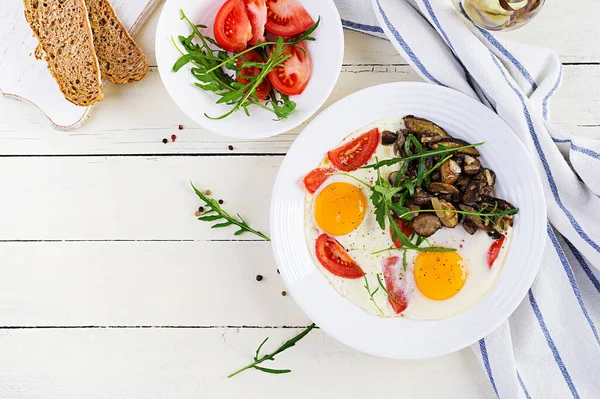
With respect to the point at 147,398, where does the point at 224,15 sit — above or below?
above

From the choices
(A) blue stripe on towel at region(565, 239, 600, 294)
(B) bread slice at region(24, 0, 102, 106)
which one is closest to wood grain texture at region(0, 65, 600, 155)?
(B) bread slice at region(24, 0, 102, 106)

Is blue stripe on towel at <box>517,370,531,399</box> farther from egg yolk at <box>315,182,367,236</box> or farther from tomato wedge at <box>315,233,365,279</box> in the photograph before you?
egg yolk at <box>315,182,367,236</box>

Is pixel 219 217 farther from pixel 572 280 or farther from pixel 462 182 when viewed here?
pixel 572 280

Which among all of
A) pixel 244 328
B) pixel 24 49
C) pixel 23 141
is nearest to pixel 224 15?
pixel 24 49

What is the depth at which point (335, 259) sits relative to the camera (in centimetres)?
227

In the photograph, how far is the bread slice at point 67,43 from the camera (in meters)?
2.28

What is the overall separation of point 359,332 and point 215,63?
119cm

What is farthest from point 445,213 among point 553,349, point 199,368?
point 199,368

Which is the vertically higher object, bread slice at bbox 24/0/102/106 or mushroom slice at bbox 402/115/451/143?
mushroom slice at bbox 402/115/451/143

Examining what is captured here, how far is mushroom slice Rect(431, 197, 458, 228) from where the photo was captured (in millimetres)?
2137

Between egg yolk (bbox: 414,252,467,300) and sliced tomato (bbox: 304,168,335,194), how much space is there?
478 mm

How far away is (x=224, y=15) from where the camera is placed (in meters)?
2.12

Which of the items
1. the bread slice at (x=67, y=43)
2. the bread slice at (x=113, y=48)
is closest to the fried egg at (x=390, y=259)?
the bread slice at (x=113, y=48)

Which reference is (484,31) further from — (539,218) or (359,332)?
(359,332)
